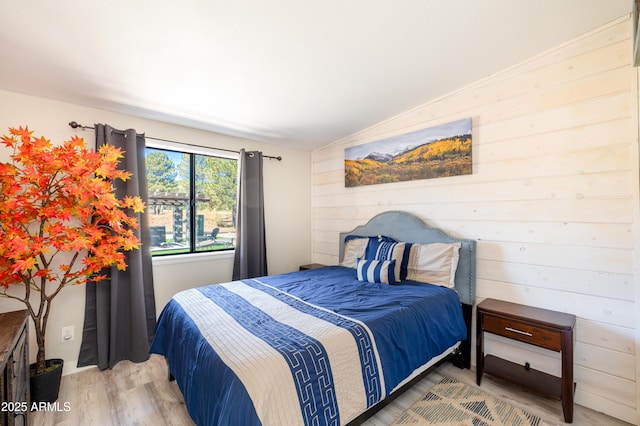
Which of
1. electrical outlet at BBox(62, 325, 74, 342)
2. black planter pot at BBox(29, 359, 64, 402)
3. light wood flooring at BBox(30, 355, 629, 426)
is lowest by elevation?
light wood flooring at BBox(30, 355, 629, 426)

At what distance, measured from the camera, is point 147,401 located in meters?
2.00

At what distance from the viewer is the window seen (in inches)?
122

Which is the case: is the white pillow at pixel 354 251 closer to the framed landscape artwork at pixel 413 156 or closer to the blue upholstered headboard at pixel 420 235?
the blue upholstered headboard at pixel 420 235

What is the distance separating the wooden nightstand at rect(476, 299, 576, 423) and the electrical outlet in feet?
11.2

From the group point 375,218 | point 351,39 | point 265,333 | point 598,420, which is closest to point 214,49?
point 351,39

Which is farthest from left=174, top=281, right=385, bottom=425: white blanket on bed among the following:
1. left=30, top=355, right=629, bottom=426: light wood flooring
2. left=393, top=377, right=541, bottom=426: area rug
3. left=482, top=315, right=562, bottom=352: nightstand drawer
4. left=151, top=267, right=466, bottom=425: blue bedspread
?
left=482, top=315, right=562, bottom=352: nightstand drawer

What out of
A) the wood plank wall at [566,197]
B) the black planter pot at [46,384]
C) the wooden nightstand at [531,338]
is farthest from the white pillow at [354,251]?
the black planter pot at [46,384]

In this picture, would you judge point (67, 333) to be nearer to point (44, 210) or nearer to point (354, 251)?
point (44, 210)

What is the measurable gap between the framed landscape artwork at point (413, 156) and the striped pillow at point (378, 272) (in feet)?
3.25

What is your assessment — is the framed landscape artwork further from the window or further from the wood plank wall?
the window

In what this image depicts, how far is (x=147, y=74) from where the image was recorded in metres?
2.05

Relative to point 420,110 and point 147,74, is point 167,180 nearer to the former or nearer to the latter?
point 147,74

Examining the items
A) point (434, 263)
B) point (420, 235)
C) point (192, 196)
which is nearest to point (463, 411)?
point (434, 263)

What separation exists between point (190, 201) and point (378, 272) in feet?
7.62
